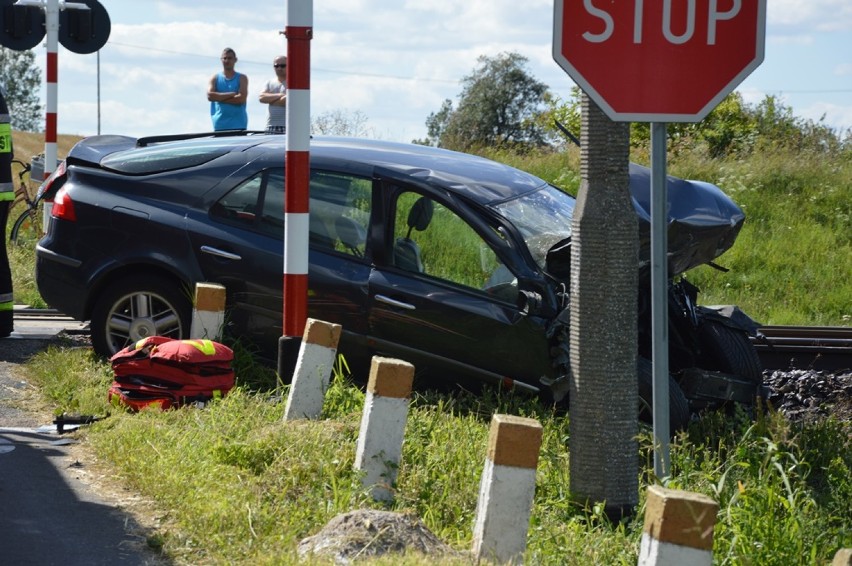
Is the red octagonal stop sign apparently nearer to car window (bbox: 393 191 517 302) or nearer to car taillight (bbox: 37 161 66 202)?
car window (bbox: 393 191 517 302)

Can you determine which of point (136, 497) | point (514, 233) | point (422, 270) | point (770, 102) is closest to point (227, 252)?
point (422, 270)

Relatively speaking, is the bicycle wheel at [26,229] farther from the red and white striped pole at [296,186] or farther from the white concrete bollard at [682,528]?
the white concrete bollard at [682,528]

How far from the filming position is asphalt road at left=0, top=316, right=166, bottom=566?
5348 mm

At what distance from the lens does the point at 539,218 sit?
8.43 meters

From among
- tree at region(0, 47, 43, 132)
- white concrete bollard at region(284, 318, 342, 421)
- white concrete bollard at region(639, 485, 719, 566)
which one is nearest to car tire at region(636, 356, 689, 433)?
white concrete bollard at region(284, 318, 342, 421)

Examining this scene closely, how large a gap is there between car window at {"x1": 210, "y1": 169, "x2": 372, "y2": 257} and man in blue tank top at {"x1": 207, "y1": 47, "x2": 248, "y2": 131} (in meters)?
5.49

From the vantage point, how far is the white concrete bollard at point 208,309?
844 cm

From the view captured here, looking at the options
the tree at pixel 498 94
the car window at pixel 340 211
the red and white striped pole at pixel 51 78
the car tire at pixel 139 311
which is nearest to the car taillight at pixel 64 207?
the car tire at pixel 139 311

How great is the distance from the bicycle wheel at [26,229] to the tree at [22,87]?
8532 centimetres

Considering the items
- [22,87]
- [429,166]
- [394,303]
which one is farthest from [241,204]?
[22,87]

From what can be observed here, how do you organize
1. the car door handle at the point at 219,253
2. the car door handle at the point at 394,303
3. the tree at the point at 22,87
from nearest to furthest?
the car door handle at the point at 394,303, the car door handle at the point at 219,253, the tree at the point at 22,87

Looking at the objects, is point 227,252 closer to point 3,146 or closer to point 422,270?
point 422,270

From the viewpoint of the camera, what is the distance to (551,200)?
29.0ft

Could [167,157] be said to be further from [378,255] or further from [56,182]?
[378,255]
